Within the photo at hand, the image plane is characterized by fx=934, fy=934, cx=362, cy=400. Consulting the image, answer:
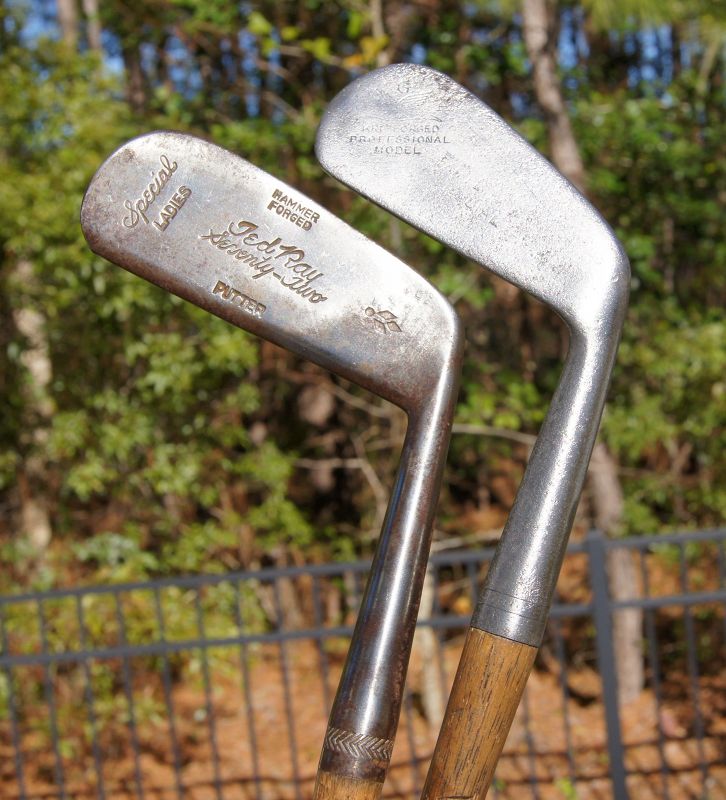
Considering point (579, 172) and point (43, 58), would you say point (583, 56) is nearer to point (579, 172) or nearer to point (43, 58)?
point (579, 172)

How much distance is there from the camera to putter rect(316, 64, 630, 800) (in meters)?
1.04

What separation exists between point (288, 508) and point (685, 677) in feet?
9.33

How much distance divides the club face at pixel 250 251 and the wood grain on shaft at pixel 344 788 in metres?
0.47

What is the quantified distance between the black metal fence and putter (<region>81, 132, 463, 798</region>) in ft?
9.13

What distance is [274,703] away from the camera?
6.59 metres

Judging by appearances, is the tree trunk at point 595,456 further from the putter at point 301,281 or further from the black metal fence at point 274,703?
the putter at point 301,281

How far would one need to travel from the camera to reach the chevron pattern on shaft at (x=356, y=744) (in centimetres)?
106

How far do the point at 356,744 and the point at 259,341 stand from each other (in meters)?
4.91

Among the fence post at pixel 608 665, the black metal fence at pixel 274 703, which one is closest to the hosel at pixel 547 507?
the fence post at pixel 608 665

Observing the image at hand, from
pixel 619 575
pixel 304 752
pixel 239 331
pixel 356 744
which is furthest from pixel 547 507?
pixel 304 752

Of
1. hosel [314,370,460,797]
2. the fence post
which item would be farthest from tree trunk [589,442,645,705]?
hosel [314,370,460,797]

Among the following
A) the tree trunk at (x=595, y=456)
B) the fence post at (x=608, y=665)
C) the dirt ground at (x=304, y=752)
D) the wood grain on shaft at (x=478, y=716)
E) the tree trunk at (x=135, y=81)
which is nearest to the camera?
the wood grain on shaft at (x=478, y=716)

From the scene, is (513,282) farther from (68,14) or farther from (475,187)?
(68,14)

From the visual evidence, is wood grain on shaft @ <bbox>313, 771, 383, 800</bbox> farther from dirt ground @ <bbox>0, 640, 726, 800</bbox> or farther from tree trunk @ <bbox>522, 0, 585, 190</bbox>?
tree trunk @ <bbox>522, 0, 585, 190</bbox>
